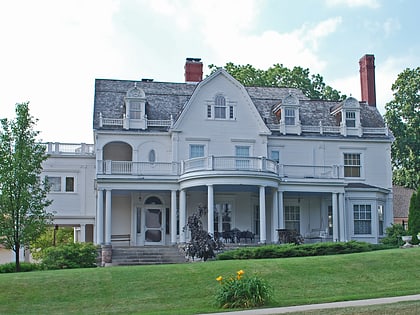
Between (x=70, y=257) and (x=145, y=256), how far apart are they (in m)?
4.45

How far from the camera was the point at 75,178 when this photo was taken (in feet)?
120

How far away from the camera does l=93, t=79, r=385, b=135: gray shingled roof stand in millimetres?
36656

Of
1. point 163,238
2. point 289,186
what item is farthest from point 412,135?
point 163,238

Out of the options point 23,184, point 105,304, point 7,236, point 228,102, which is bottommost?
point 105,304

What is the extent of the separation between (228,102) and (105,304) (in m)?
20.7

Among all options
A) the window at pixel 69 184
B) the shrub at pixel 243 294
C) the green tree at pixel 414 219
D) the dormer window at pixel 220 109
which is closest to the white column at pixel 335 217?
the green tree at pixel 414 219

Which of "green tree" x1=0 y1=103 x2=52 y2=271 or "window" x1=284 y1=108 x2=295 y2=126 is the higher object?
"window" x1=284 y1=108 x2=295 y2=126

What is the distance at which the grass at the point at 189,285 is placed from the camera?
54.2ft

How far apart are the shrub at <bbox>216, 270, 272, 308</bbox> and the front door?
19.0 meters

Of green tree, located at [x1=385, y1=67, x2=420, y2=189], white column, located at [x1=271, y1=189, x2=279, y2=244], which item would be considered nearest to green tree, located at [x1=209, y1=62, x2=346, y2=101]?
green tree, located at [x1=385, y1=67, x2=420, y2=189]

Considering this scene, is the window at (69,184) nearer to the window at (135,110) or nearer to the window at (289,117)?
the window at (135,110)

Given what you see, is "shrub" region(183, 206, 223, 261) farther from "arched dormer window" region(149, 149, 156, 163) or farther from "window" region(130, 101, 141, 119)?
"window" region(130, 101, 141, 119)

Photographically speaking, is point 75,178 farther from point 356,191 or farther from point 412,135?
point 412,135

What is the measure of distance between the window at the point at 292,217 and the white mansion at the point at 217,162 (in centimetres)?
6
